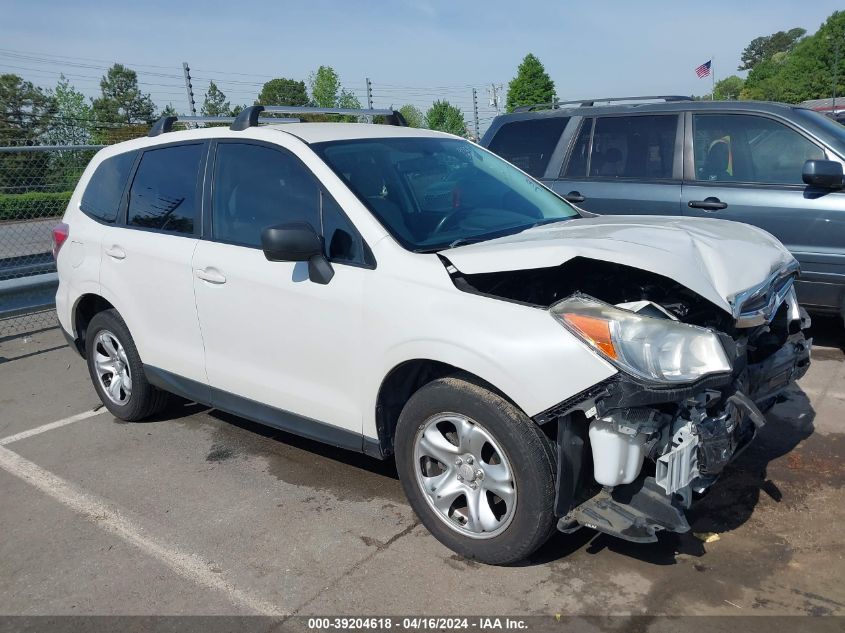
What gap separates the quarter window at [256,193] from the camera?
12.5 feet

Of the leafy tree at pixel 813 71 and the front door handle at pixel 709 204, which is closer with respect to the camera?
the front door handle at pixel 709 204

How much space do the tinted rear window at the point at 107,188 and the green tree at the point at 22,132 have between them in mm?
4700

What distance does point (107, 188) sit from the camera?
506cm

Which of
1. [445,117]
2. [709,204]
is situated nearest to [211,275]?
[709,204]

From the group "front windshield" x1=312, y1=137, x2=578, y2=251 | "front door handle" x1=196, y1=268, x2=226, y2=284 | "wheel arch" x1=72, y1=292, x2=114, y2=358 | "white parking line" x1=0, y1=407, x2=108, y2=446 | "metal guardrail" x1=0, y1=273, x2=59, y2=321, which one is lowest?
"white parking line" x1=0, y1=407, x2=108, y2=446

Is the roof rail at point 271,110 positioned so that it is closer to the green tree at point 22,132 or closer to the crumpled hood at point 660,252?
the crumpled hood at point 660,252

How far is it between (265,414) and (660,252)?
218 centimetres

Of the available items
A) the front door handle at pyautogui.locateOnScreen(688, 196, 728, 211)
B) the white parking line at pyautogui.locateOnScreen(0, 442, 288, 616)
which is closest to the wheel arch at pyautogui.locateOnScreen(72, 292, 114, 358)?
the white parking line at pyautogui.locateOnScreen(0, 442, 288, 616)

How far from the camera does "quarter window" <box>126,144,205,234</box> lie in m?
Result: 4.39

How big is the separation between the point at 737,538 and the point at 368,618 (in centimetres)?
167

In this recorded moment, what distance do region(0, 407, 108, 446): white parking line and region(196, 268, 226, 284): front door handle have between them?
6.45 feet

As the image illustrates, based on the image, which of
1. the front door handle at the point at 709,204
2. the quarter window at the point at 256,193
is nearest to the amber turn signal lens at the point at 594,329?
the quarter window at the point at 256,193

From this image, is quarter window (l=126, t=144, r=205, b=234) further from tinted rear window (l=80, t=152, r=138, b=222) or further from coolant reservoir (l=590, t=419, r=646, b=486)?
coolant reservoir (l=590, t=419, r=646, b=486)

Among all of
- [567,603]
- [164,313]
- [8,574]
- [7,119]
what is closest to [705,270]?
[567,603]
